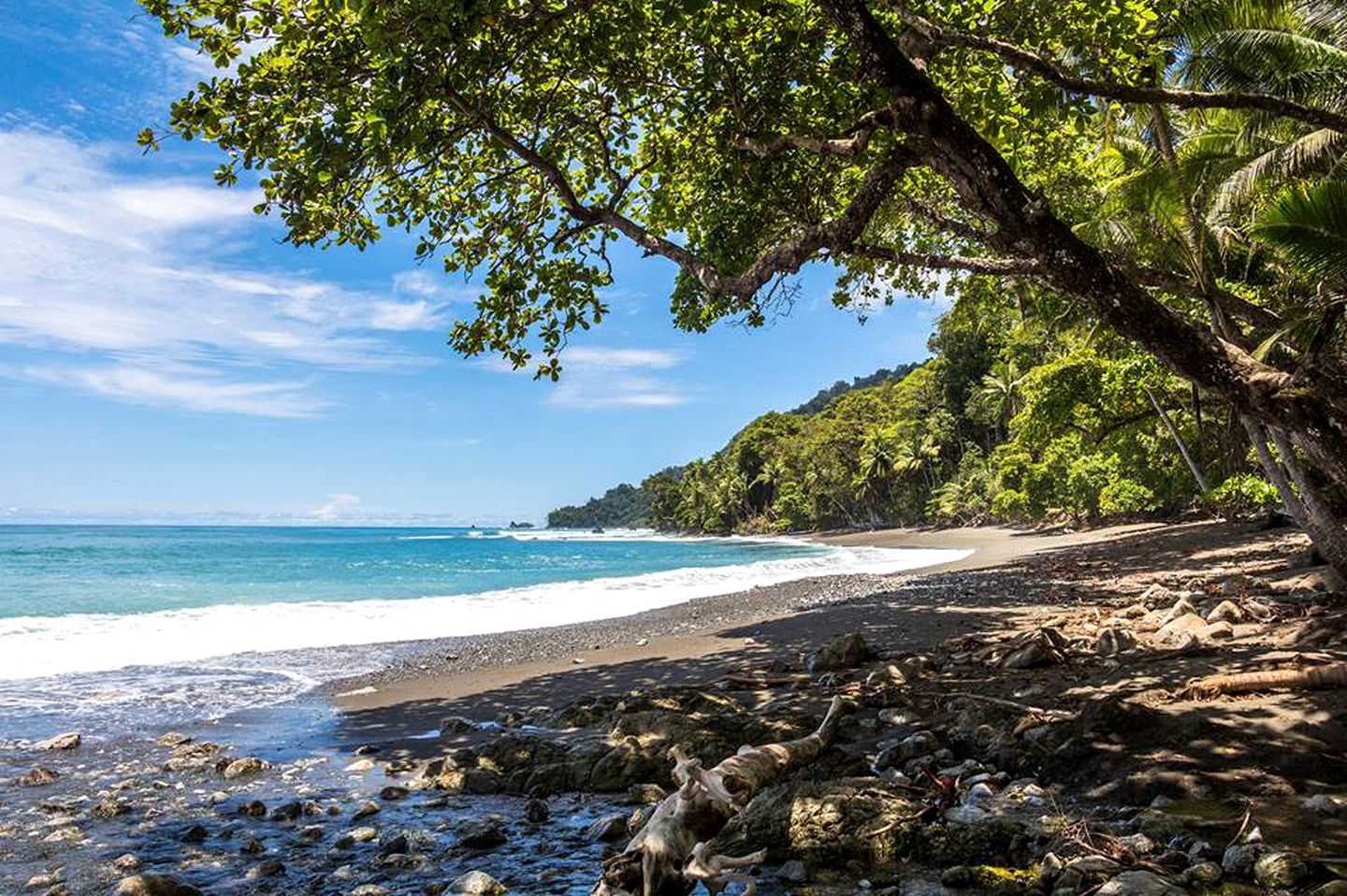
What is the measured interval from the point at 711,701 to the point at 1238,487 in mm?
15980

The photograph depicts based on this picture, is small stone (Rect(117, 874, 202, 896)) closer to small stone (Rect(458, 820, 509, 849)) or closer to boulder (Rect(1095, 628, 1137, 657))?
small stone (Rect(458, 820, 509, 849))

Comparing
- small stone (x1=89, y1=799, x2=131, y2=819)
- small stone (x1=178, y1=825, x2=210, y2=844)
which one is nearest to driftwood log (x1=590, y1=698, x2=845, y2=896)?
small stone (x1=178, y1=825, x2=210, y2=844)

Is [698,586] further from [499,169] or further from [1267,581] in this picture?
[499,169]

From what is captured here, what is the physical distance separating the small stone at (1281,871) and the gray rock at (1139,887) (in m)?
0.38

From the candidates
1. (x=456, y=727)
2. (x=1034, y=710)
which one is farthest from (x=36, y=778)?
(x=1034, y=710)

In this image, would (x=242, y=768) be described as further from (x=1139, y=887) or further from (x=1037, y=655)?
(x=1037, y=655)

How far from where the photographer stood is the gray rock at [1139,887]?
9.42 feet

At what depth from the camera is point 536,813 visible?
481cm

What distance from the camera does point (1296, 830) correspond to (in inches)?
137

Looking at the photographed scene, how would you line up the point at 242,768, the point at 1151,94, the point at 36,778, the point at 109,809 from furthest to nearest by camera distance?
1. the point at 242,768
2. the point at 36,778
3. the point at 1151,94
4. the point at 109,809

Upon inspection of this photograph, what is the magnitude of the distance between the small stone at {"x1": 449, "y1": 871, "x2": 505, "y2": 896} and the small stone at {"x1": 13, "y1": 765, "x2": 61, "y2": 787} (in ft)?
15.4

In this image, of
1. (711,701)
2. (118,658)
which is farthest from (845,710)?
(118,658)

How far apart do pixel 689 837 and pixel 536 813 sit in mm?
1494

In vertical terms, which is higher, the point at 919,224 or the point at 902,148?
the point at 919,224
